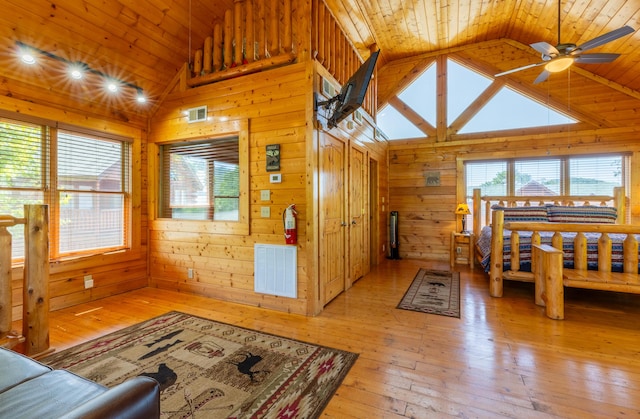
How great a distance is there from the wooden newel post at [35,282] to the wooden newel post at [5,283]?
0.10m

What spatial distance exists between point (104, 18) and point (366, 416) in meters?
4.26

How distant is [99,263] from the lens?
11.6 feet

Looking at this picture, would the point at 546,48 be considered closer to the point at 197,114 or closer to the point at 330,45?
the point at 330,45

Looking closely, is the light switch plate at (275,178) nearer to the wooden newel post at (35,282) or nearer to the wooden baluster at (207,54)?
the wooden baluster at (207,54)

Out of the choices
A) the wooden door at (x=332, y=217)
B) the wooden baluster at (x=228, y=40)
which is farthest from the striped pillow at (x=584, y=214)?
the wooden baluster at (x=228, y=40)

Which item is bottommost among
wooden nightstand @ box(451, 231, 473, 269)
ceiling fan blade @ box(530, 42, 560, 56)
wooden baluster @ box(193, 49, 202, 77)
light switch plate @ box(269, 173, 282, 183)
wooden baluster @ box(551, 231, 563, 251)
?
wooden nightstand @ box(451, 231, 473, 269)

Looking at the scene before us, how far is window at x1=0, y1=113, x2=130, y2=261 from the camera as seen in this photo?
287 cm

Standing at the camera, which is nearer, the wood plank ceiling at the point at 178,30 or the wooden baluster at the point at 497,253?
the wood plank ceiling at the point at 178,30

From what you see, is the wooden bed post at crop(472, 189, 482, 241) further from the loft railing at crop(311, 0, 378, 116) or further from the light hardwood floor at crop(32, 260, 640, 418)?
the loft railing at crop(311, 0, 378, 116)

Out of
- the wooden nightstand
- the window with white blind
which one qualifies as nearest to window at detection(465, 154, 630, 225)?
the window with white blind

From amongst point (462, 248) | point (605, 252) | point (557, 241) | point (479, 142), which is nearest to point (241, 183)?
point (557, 241)

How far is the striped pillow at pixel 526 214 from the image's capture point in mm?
4555

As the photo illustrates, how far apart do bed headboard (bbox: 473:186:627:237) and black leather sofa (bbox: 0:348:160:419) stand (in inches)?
218

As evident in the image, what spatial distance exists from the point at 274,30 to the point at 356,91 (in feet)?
4.67
